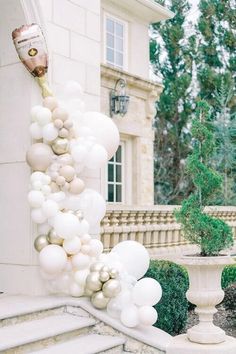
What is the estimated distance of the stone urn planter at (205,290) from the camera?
4.91 m

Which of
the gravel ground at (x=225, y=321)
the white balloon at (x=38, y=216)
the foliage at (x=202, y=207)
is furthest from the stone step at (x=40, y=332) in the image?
the gravel ground at (x=225, y=321)

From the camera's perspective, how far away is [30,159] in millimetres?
5152

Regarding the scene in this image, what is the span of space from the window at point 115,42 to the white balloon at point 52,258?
324 inches

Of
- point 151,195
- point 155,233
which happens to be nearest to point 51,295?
point 155,233

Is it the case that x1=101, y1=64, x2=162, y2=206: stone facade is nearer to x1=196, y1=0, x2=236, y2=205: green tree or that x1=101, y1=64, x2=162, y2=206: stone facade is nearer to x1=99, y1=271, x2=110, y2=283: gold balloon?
x1=196, y1=0, x2=236, y2=205: green tree

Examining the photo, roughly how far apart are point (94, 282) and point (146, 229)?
13.2ft

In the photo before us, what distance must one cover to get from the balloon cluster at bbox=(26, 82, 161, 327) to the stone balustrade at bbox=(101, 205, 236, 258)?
2.76 metres

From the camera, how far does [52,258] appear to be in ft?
16.4

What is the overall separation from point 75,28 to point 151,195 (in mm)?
7770

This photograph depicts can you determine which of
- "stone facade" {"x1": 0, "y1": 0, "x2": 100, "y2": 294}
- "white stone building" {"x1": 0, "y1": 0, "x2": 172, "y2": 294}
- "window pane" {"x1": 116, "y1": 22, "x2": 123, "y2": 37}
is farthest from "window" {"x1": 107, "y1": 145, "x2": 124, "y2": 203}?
"stone facade" {"x1": 0, "y1": 0, "x2": 100, "y2": 294}

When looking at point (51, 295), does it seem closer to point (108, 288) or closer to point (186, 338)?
point (108, 288)

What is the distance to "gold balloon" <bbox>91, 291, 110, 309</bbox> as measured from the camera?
5.02m

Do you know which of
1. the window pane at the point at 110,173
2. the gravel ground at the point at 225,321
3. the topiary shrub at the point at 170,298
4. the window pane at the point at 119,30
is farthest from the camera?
the window pane at the point at 119,30

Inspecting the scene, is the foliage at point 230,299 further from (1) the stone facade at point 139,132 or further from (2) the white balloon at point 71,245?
(1) the stone facade at point 139,132
